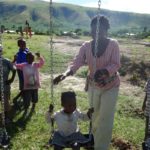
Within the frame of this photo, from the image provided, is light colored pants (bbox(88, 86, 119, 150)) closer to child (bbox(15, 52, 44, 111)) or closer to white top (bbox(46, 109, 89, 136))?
white top (bbox(46, 109, 89, 136))

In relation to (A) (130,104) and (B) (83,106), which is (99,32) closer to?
(B) (83,106)

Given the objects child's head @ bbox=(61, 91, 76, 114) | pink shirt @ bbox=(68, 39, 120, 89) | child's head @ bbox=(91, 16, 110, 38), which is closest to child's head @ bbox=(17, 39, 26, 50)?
pink shirt @ bbox=(68, 39, 120, 89)

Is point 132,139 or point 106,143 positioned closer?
point 106,143

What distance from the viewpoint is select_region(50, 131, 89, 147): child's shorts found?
491 centimetres

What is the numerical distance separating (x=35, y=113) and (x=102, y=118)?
3.92m

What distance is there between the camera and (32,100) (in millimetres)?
9695

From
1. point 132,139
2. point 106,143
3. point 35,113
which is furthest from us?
point 35,113

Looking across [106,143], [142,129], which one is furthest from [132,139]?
[106,143]

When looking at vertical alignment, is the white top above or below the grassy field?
above

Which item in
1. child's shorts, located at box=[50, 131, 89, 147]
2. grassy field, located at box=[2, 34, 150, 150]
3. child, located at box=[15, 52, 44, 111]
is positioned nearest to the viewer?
child's shorts, located at box=[50, 131, 89, 147]

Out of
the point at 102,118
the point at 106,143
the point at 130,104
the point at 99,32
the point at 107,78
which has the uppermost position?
the point at 99,32

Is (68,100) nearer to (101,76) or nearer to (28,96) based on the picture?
(101,76)

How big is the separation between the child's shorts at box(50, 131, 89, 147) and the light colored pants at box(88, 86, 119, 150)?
0.57 metres

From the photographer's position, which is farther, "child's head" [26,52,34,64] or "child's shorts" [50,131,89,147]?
"child's head" [26,52,34,64]
